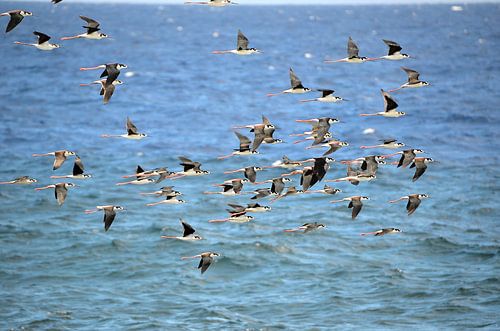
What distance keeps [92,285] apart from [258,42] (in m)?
129

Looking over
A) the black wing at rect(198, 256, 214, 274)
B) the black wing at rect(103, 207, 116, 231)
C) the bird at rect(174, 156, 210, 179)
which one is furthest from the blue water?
the black wing at rect(103, 207, 116, 231)

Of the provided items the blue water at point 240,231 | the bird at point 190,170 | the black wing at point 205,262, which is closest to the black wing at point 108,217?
the bird at point 190,170

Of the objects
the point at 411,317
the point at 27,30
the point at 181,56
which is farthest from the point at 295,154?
the point at 27,30

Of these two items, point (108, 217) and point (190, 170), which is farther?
point (190, 170)

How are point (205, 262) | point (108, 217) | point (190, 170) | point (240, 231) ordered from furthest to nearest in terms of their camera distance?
point (240, 231), point (190, 170), point (205, 262), point (108, 217)

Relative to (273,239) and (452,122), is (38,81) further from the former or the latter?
(273,239)

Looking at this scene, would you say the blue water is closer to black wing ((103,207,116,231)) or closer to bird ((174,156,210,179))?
bird ((174,156,210,179))

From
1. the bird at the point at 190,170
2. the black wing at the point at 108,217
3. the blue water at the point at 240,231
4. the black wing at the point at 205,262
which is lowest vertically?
the blue water at the point at 240,231

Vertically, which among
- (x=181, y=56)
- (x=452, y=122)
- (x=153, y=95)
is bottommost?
(x=181, y=56)

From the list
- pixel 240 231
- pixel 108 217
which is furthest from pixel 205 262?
pixel 240 231

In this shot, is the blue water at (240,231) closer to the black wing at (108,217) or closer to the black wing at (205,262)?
the black wing at (205,262)

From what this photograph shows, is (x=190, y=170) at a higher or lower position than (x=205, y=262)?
higher

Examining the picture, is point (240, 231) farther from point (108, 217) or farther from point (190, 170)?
point (108, 217)

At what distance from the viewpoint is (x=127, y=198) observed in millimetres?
52219
